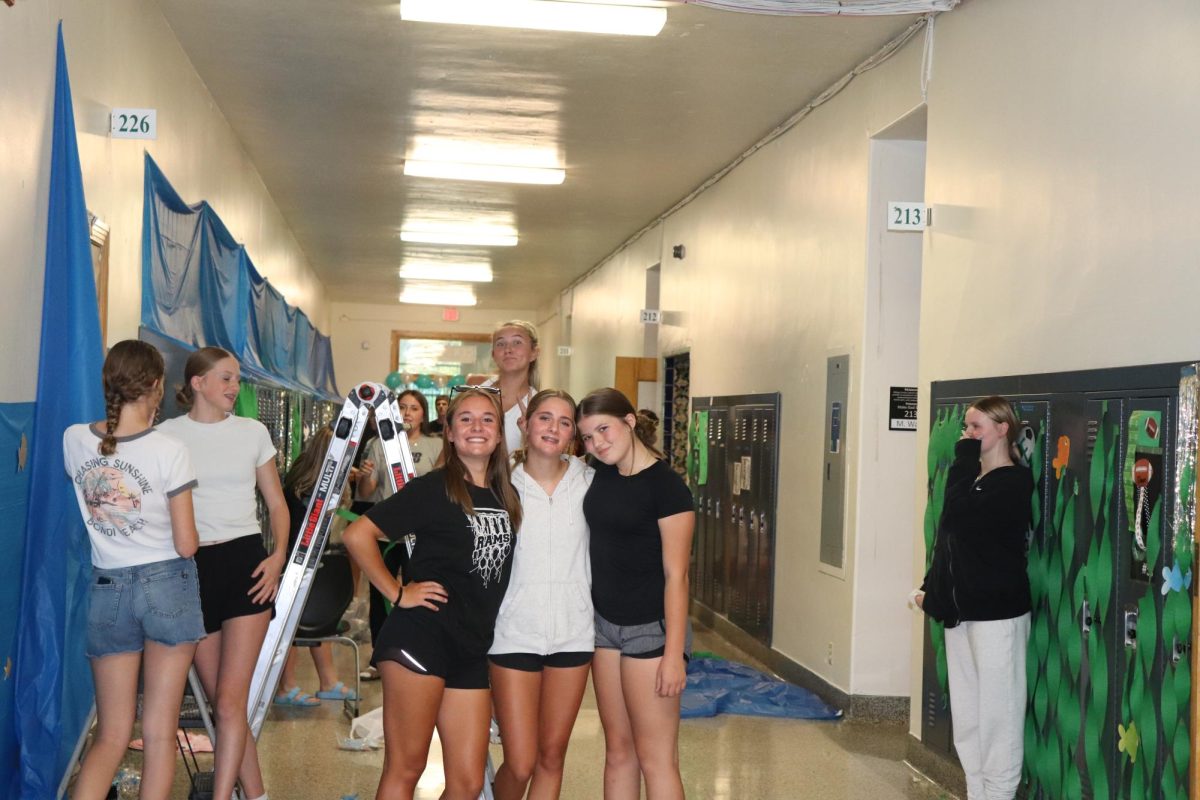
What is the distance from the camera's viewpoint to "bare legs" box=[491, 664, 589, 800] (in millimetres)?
3412

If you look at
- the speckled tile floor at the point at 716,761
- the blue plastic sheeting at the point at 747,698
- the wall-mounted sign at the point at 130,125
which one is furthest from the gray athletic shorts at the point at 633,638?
the blue plastic sheeting at the point at 747,698

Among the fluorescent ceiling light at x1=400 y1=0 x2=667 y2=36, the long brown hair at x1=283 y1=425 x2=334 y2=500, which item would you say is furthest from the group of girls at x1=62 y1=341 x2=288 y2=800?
the fluorescent ceiling light at x1=400 y1=0 x2=667 y2=36

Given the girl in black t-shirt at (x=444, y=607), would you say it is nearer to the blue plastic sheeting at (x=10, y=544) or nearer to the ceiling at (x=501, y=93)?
the blue plastic sheeting at (x=10, y=544)

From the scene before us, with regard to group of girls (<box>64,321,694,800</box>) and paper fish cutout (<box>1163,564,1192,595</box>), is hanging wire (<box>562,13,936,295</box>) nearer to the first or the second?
paper fish cutout (<box>1163,564,1192,595</box>)

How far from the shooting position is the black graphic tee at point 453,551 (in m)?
3.30

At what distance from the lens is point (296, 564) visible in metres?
4.12

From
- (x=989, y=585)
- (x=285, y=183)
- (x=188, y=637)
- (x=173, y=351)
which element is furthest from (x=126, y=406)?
(x=285, y=183)

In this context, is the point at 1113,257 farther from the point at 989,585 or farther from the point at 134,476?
the point at 134,476

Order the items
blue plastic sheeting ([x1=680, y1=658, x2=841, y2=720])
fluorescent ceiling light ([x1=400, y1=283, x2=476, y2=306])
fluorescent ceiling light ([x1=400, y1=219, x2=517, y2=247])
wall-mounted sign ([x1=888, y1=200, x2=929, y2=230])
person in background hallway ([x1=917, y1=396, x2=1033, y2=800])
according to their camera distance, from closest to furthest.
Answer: person in background hallway ([x1=917, y1=396, x2=1033, y2=800]), wall-mounted sign ([x1=888, y1=200, x2=929, y2=230]), blue plastic sheeting ([x1=680, y1=658, x2=841, y2=720]), fluorescent ceiling light ([x1=400, y1=219, x2=517, y2=247]), fluorescent ceiling light ([x1=400, y1=283, x2=476, y2=306])

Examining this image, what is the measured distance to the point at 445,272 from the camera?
1672cm

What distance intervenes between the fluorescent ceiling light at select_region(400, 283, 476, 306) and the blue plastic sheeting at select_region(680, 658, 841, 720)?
11659 millimetres

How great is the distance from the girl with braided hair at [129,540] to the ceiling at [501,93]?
10.1 ft

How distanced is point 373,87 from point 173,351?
2545 mm

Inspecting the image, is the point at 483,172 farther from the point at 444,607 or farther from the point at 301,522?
the point at 444,607
